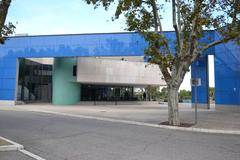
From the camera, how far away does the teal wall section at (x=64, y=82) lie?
43219 mm

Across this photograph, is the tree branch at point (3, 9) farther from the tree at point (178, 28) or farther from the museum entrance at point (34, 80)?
the museum entrance at point (34, 80)

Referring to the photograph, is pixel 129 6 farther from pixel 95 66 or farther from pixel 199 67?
pixel 95 66

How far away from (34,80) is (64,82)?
1102 centimetres

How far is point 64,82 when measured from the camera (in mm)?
43312

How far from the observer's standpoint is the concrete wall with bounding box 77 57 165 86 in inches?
1715

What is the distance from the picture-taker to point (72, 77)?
43969 millimetres

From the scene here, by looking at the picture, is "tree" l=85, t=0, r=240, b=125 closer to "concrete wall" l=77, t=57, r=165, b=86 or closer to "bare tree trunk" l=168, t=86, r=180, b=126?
"bare tree trunk" l=168, t=86, r=180, b=126

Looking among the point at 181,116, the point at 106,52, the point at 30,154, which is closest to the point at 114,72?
the point at 106,52

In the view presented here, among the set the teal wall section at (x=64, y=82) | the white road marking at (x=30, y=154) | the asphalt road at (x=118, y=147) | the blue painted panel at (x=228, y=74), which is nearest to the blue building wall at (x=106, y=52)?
the blue painted panel at (x=228, y=74)

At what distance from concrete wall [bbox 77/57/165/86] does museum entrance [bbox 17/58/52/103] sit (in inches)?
400

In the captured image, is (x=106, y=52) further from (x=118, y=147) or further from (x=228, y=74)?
(x=118, y=147)

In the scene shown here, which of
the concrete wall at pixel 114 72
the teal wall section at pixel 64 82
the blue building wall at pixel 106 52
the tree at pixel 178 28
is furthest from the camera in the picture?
the concrete wall at pixel 114 72

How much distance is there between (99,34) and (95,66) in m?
7.28

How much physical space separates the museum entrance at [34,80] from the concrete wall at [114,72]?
10.2 m
